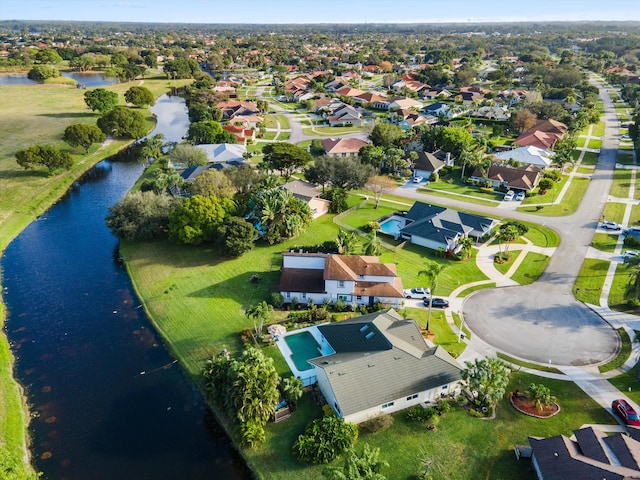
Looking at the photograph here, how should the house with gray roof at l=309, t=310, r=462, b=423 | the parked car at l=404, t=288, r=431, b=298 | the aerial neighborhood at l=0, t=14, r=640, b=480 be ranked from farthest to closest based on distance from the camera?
1. the parked car at l=404, t=288, r=431, b=298
2. the house with gray roof at l=309, t=310, r=462, b=423
3. the aerial neighborhood at l=0, t=14, r=640, b=480

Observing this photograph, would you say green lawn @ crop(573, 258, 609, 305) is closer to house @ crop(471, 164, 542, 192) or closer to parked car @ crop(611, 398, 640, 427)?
parked car @ crop(611, 398, 640, 427)

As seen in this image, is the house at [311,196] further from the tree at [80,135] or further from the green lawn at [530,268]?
the tree at [80,135]

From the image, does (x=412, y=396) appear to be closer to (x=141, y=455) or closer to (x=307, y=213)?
(x=141, y=455)

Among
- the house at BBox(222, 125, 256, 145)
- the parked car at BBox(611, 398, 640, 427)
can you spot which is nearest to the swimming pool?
the parked car at BBox(611, 398, 640, 427)

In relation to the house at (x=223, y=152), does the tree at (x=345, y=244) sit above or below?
above

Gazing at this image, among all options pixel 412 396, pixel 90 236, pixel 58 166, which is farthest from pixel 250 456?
pixel 58 166

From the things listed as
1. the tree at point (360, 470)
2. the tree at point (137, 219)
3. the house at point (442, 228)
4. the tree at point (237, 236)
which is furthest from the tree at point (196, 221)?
the tree at point (360, 470)


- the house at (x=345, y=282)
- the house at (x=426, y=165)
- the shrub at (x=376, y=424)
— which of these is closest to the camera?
the shrub at (x=376, y=424)
